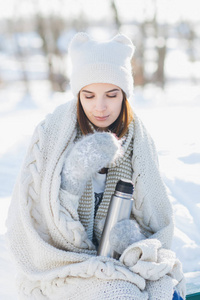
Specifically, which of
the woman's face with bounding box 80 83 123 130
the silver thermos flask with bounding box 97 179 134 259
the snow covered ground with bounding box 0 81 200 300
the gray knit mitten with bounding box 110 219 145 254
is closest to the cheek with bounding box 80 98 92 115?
the woman's face with bounding box 80 83 123 130

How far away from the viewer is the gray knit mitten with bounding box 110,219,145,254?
1.47 m

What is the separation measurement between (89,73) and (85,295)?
33.2 inches

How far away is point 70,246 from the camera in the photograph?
1.53 meters

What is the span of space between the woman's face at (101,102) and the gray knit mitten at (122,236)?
44 cm

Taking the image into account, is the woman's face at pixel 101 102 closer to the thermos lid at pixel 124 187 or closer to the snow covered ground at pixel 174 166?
the thermos lid at pixel 124 187

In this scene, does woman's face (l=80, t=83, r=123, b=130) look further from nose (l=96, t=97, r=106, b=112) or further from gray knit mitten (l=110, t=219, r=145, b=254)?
gray knit mitten (l=110, t=219, r=145, b=254)

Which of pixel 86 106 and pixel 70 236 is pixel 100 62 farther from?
pixel 70 236

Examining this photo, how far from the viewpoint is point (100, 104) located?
1.63 metres

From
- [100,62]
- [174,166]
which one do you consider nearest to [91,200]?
[100,62]

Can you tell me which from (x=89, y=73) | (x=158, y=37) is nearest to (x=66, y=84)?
(x=158, y=37)

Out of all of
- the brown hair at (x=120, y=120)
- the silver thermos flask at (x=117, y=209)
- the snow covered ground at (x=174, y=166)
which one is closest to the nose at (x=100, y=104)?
the brown hair at (x=120, y=120)

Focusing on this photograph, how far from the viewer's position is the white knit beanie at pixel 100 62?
1635 millimetres

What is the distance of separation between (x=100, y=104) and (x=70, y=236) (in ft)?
1.74

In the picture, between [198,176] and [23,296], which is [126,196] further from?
[198,176]
